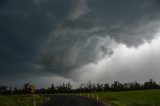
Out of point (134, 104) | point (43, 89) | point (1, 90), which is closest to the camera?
point (134, 104)

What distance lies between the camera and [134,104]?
62.4m

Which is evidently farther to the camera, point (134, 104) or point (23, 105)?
point (134, 104)

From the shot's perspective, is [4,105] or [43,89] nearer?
[4,105]

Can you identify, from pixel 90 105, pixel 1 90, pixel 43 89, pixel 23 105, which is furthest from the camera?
pixel 43 89

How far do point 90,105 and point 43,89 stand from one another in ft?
485

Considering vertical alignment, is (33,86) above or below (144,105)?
above

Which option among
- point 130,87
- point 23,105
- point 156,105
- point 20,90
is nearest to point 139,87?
point 130,87

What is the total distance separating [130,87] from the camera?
7849 inches

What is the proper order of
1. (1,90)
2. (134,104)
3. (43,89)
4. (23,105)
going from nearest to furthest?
(23,105), (134,104), (1,90), (43,89)

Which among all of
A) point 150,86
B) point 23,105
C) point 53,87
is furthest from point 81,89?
point 23,105

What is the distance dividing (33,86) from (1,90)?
11881 centimetres

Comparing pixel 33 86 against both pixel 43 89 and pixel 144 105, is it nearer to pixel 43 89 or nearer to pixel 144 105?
pixel 144 105

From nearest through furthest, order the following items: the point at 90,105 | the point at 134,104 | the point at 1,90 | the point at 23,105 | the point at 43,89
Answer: the point at 90,105 → the point at 23,105 → the point at 134,104 → the point at 1,90 → the point at 43,89

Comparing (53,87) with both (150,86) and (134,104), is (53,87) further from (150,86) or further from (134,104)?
(134,104)
